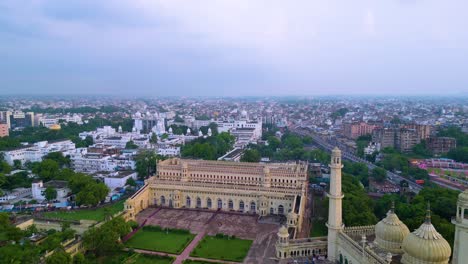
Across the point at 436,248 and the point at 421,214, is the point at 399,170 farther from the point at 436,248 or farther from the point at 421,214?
the point at 436,248

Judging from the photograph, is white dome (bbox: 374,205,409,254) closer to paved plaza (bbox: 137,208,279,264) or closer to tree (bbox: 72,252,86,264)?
paved plaza (bbox: 137,208,279,264)

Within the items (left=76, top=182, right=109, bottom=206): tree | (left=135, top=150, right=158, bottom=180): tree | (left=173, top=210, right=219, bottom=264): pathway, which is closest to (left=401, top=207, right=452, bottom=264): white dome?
(left=173, top=210, right=219, bottom=264): pathway

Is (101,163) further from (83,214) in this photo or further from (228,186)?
(228,186)

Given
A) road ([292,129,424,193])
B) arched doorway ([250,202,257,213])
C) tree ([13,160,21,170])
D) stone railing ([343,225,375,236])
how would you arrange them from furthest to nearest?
tree ([13,160,21,170])
road ([292,129,424,193])
arched doorway ([250,202,257,213])
stone railing ([343,225,375,236])

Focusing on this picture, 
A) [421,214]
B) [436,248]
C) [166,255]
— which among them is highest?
[436,248]

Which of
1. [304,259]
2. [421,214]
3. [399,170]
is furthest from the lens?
[399,170]

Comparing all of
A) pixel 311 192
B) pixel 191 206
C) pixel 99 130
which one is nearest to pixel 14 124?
pixel 99 130

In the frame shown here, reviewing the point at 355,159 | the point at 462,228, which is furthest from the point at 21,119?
the point at 462,228
